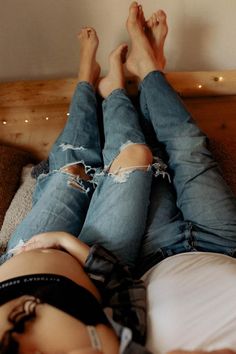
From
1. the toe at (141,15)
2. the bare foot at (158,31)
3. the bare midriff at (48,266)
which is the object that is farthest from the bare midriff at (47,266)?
the toe at (141,15)

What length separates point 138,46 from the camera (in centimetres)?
135

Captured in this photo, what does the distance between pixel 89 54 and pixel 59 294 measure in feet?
3.24

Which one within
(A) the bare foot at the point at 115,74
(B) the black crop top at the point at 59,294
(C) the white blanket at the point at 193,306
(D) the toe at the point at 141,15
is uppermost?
(D) the toe at the point at 141,15

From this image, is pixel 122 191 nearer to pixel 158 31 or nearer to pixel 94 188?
pixel 94 188

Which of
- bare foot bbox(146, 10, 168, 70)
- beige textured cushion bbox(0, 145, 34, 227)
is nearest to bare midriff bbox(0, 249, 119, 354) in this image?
beige textured cushion bbox(0, 145, 34, 227)

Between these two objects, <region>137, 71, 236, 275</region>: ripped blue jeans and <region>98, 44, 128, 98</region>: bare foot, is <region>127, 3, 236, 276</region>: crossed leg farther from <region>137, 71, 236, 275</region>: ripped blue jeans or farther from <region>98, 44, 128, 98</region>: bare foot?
<region>98, 44, 128, 98</region>: bare foot

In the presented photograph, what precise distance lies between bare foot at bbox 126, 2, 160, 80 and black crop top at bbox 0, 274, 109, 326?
81cm

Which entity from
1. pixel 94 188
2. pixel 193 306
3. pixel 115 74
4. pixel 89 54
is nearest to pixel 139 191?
pixel 94 188

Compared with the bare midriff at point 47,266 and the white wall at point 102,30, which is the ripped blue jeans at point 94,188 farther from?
the white wall at point 102,30

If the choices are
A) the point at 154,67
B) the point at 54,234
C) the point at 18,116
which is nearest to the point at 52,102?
the point at 18,116

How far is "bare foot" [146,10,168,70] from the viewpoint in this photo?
4.51 ft

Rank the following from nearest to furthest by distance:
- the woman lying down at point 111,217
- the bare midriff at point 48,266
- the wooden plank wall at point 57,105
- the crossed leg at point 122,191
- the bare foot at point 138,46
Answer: the woman lying down at point 111,217 < the bare midriff at point 48,266 < the crossed leg at point 122,191 < the bare foot at point 138,46 < the wooden plank wall at point 57,105

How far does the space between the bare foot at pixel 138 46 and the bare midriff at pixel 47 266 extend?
2.37 feet

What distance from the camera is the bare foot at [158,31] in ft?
4.51
